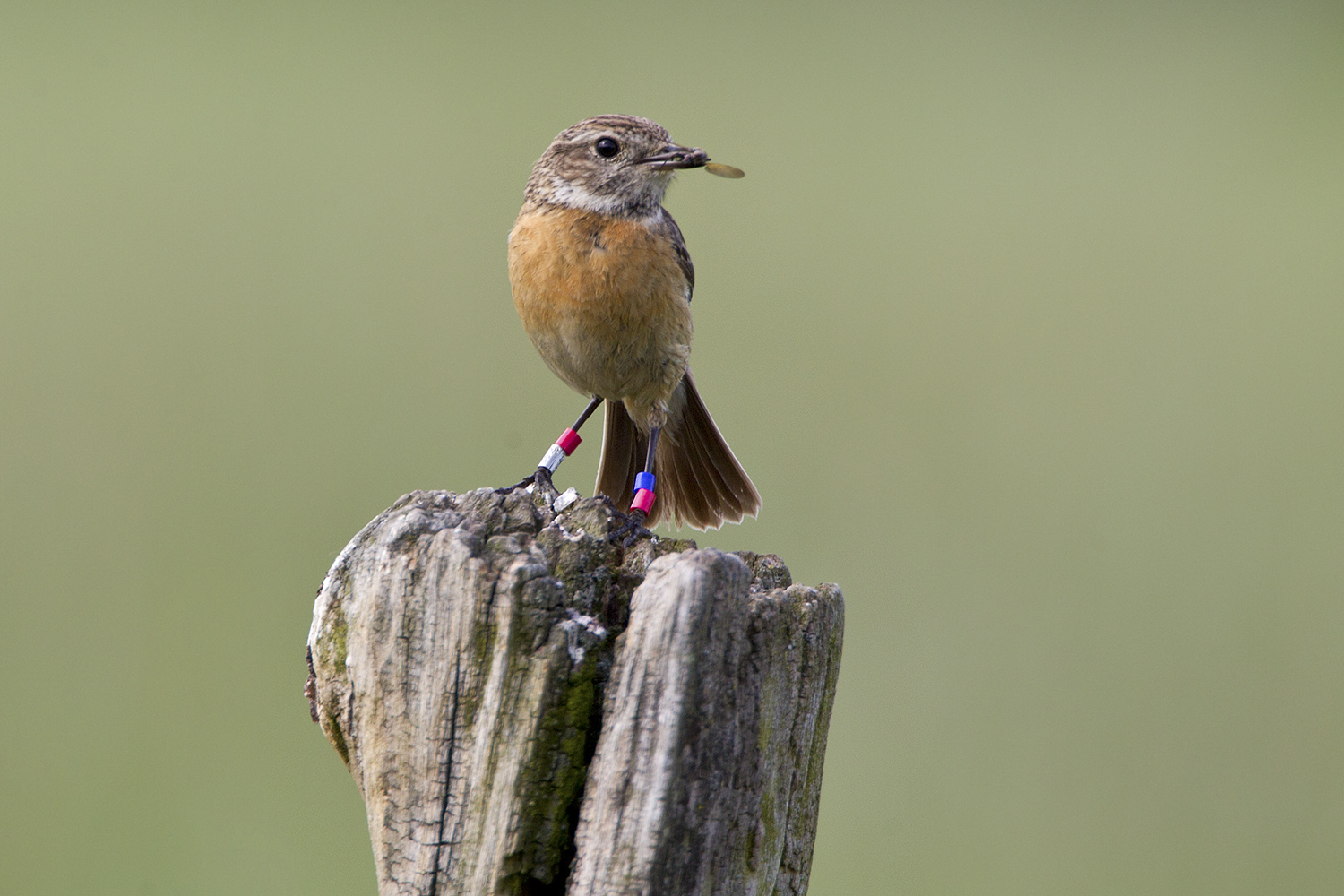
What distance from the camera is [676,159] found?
3930mm

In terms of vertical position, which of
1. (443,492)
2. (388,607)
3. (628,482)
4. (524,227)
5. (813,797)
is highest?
(524,227)

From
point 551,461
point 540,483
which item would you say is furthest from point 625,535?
point 551,461

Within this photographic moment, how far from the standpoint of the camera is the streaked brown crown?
13.2 ft

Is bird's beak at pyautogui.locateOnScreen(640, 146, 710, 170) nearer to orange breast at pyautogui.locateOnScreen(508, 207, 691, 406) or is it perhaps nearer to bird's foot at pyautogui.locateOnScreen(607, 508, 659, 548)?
orange breast at pyautogui.locateOnScreen(508, 207, 691, 406)

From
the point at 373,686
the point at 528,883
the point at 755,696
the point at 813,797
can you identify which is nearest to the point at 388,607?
the point at 373,686

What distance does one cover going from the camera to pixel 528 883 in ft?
6.22

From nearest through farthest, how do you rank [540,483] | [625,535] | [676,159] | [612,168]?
[625,535], [540,483], [676,159], [612,168]

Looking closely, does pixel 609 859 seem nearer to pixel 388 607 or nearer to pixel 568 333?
pixel 388 607

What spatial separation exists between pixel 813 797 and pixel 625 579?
56 cm

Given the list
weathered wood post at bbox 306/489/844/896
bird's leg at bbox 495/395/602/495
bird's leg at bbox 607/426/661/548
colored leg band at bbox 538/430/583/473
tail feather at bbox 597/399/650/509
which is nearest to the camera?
weathered wood post at bbox 306/489/844/896

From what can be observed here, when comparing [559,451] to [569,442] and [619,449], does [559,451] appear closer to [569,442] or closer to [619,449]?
[569,442]

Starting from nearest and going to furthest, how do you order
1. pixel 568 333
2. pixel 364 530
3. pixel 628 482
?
1. pixel 364 530
2. pixel 568 333
3. pixel 628 482

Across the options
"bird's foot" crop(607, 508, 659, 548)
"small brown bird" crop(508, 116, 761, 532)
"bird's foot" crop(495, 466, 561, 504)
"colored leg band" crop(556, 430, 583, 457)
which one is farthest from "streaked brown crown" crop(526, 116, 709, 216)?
"bird's foot" crop(607, 508, 659, 548)

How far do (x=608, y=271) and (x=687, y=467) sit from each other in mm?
1084
